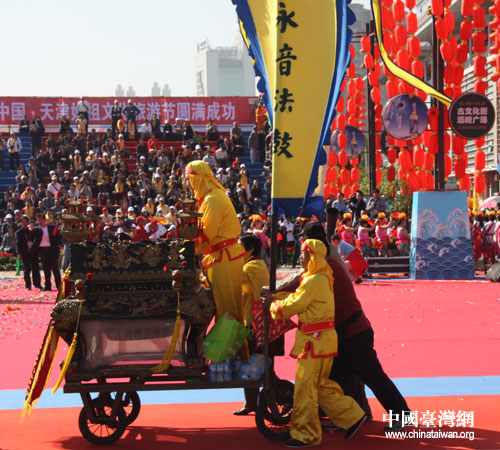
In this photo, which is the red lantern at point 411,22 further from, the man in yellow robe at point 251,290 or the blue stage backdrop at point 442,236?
the man in yellow robe at point 251,290

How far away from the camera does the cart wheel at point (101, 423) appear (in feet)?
20.9

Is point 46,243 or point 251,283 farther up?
point 251,283

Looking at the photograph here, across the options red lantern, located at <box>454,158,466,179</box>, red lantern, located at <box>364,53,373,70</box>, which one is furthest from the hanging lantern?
red lantern, located at <box>454,158,466,179</box>

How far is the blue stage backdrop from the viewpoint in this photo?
19.8 metres

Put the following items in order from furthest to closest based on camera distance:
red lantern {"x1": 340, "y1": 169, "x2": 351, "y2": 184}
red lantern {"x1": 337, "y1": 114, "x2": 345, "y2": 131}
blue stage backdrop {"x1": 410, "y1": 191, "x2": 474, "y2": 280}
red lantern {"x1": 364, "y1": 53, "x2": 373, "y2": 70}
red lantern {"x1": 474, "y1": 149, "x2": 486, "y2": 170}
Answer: red lantern {"x1": 340, "y1": 169, "x2": 351, "y2": 184}, red lantern {"x1": 337, "y1": 114, "x2": 345, "y2": 131}, red lantern {"x1": 364, "y1": 53, "x2": 373, "y2": 70}, red lantern {"x1": 474, "y1": 149, "x2": 486, "y2": 170}, blue stage backdrop {"x1": 410, "y1": 191, "x2": 474, "y2": 280}

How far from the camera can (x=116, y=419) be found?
6539mm

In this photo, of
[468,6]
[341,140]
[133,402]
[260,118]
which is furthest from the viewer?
[260,118]

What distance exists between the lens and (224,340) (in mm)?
6480

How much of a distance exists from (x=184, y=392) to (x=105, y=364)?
1.82 metres

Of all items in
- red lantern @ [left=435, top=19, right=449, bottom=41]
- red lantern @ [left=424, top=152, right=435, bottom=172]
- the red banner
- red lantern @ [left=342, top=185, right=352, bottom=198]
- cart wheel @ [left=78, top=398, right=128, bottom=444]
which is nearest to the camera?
cart wheel @ [left=78, top=398, right=128, bottom=444]

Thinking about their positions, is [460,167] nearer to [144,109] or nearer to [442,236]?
[442,236]

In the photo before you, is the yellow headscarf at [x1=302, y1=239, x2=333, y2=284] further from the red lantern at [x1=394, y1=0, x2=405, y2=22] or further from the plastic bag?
the red lantern at [x1=394, y1=0, x2=405, y2=22]

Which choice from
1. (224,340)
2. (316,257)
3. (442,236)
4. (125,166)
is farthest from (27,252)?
(125,166)

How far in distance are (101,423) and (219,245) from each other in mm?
1798
